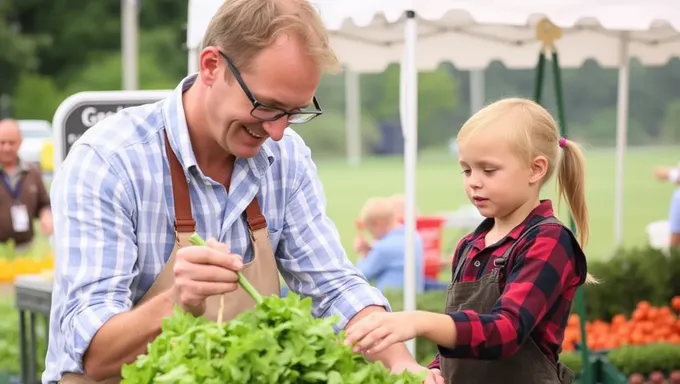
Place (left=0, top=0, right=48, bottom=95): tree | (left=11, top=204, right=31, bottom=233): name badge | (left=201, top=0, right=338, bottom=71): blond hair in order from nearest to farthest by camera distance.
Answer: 1. (left=201, top=0, right=338, bottom=71): blond hair
2. (left=11, top=204, right=31, bottom=233): name badge
3. (left=0, top=0, right=48, bottom=95): tree

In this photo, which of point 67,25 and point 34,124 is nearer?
point 34,124

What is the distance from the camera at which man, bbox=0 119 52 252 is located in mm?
10352

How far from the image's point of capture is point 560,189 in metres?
3.26

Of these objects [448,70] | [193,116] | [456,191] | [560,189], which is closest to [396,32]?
[560,189]

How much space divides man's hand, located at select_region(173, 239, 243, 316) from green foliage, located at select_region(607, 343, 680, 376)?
4.99 m

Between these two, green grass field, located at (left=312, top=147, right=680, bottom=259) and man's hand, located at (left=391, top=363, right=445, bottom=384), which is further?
green grass field, located at (left=312, top=147, right=680, bottom=259)

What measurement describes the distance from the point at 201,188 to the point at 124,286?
0.32 m

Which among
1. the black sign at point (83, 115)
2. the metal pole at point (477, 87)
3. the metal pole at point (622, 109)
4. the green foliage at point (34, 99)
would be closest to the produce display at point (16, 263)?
the black sign at point (83, 115)

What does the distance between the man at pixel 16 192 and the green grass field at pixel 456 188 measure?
942 centimetres

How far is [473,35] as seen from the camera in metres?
9.11

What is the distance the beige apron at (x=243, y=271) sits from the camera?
8.34ft

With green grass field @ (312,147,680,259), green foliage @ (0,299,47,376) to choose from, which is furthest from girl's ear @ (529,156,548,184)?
green grass field @ (312,147,680,259)

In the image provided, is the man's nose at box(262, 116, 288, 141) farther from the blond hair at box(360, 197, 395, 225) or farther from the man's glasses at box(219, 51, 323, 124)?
the blond hair at box(360, 197, 395, 225)

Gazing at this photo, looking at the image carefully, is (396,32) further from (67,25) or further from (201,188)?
(67,25)
